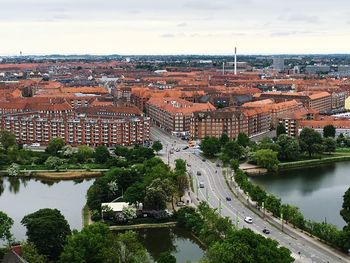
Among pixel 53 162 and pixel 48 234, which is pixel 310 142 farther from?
pixel 48 234

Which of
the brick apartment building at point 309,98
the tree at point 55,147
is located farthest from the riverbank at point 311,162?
the brick apartment building at point 309,98

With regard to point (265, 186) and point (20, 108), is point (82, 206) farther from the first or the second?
point (20, 108)

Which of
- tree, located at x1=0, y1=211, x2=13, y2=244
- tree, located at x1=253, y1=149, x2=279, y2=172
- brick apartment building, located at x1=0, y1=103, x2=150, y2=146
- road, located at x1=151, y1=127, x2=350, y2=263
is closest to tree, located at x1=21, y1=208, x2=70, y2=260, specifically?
tree, located at x1=0, y1=211, x2=13, y2=244

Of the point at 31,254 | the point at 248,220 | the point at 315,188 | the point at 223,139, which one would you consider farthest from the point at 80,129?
the point at 31,254

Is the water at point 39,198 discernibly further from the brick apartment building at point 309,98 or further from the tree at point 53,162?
the brick apartment building at point 309,98

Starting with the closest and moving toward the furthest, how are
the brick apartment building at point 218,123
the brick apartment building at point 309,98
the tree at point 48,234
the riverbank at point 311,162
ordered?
the tree at point 48,234 → the riverbank at point 311,162 → the brick apartment building at point 218,123 → the brick apartment building at point 309,98

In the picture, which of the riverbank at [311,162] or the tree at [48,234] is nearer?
the tree at [48,234]
